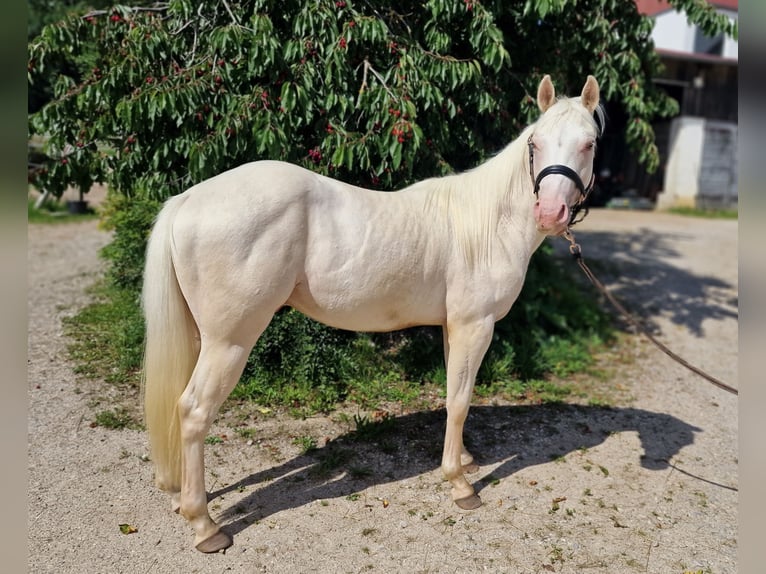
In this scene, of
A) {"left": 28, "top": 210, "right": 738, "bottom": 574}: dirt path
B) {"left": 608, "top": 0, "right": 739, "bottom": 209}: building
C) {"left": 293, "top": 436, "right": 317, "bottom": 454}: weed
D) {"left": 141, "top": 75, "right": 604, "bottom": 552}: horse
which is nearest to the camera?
{"left": 141, "top": 75, "right": 604, "bottom": 552}: horse

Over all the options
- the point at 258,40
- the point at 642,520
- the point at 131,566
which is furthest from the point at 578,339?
the point at 131,566

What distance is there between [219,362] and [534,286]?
4.25m

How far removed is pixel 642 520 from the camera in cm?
328

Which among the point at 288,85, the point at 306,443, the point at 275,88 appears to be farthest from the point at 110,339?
the point at 288,85

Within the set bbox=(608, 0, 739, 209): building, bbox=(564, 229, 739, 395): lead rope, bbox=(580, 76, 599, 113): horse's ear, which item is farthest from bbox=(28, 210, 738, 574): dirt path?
bbox=(608, 0, 739, 209): building

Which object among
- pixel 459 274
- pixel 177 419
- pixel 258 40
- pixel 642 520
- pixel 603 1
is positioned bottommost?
pixel 642 520

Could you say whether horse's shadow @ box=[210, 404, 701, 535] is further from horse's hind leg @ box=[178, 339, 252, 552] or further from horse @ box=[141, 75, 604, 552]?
horse @ box=[141, 75, 604, 552]

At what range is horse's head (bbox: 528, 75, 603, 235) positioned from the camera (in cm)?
287

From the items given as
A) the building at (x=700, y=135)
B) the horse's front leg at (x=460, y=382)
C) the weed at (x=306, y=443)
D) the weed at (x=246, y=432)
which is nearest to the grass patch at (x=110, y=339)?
the weed at (x=246, y=432)

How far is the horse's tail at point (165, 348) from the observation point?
2764 mm

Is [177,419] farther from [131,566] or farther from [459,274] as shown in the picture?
[459,274]

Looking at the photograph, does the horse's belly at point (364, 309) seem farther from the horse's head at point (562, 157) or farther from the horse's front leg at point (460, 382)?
the horse's head at point (562, 157)

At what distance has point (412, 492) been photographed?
345 cm

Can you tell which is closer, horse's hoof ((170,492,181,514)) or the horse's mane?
horse's hoof ((170,492,181,514))
